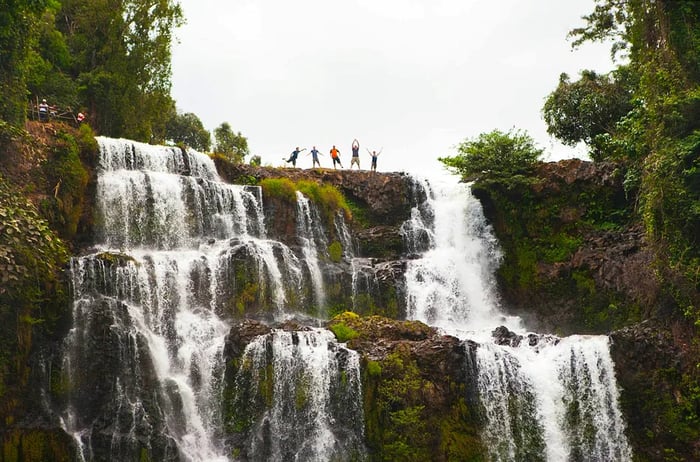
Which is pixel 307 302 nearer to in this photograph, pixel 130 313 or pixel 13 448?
pixel 130 313

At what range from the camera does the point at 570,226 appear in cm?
2264

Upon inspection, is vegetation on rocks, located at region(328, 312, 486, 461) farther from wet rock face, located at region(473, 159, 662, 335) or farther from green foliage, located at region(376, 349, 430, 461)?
wet rock face, located at region(473, 159, 662, 335)

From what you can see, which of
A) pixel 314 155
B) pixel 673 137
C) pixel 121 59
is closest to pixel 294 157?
pixel 314 155

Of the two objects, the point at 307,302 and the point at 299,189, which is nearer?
the point at 307,302

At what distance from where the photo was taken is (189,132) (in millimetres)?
43312

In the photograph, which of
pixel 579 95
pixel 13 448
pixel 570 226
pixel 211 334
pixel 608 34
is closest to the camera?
pixel 13 448

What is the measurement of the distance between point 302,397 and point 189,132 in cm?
3118

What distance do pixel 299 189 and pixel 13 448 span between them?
13.1 meters

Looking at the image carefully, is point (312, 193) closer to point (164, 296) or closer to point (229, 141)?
point (164, 296)

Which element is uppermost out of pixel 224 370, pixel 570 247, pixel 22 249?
pixel 22 249

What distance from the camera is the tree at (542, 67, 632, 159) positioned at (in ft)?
89.4

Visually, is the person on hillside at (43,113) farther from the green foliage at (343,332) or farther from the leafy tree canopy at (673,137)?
the leafy tree canopy at (673,137)

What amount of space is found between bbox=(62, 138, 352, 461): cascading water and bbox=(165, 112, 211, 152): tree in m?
20.1

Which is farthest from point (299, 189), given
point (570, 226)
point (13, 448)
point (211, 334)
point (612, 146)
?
point (13, 448)
